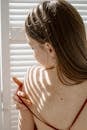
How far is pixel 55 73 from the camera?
3.66ft

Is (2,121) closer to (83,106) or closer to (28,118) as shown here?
(28,118)

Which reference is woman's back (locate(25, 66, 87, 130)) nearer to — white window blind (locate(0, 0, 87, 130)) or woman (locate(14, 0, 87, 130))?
woman (locate(14, 0, 87, 130))

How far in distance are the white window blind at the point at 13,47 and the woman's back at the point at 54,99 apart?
0.34 m

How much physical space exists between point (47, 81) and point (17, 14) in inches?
18.4

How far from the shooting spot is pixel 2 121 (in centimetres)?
158

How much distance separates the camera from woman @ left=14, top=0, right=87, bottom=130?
1.01 metres

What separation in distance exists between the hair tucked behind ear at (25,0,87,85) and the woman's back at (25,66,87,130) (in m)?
0.07

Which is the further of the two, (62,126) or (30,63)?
(30,63)

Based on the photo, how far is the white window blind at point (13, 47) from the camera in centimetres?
146

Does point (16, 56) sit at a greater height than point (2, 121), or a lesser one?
greater

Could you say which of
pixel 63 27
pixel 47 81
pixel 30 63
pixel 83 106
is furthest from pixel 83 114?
pixel 30 63

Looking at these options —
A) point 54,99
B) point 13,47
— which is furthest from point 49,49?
point 13,47

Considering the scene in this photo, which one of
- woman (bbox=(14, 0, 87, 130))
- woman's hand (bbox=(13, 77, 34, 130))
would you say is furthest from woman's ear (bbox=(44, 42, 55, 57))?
woman's hand (bbox=(13, 77, 34, 130))

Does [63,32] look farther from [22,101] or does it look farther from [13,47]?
[13,47]
